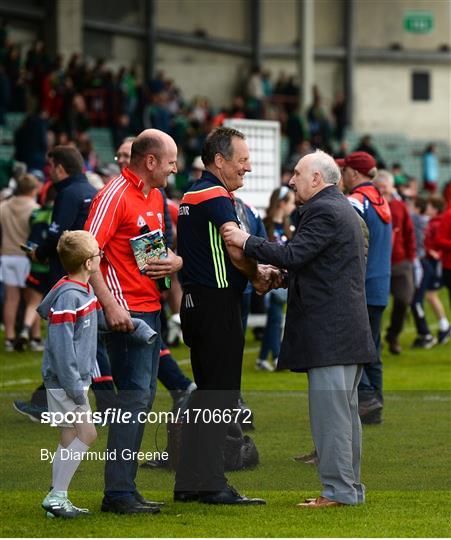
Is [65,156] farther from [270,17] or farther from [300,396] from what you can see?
[270,17]

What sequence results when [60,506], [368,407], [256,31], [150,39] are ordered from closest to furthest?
1. [60,506]
2. [368,407]
3. [150,39]
4. [256,31]

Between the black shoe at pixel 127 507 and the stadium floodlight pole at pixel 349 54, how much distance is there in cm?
4039

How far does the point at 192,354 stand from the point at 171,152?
1.16 m

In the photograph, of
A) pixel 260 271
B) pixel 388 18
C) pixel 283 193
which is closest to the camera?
pixel 260 271

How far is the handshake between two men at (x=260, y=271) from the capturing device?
7891 mm

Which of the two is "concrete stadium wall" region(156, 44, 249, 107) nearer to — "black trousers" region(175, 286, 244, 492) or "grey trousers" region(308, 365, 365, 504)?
"black trousers" region(175, 286, 244, 492)

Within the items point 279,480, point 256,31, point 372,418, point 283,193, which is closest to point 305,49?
point 256,31

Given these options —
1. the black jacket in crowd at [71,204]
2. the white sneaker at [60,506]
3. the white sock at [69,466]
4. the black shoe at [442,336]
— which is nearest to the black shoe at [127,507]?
the white sneaker at [60,506]

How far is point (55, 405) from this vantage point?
7625 millimetres

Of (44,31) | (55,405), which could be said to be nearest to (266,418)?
(55,405)

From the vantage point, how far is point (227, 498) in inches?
314

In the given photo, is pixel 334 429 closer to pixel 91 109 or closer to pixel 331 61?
pixel 91 109

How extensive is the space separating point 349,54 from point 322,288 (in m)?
40.5

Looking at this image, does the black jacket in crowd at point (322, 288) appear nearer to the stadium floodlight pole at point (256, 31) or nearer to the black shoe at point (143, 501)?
the black shoe at point (143, 501)
